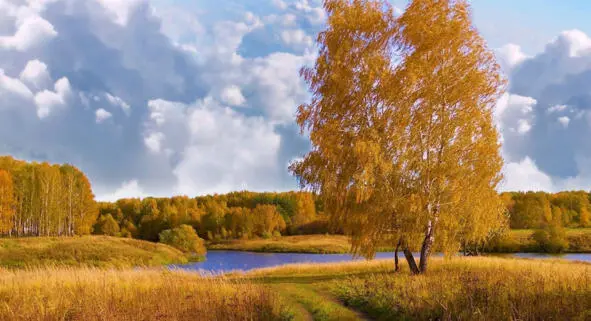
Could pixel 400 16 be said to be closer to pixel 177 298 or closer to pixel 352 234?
pixel 352 234

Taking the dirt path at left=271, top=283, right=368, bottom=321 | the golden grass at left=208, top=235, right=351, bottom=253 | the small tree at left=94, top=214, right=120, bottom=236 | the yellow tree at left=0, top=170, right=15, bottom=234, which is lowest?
the golden grass at left=208, top=235, right=351, bottom=253

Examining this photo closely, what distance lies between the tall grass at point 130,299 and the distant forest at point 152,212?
41.1 metres

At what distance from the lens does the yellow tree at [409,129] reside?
2062cm

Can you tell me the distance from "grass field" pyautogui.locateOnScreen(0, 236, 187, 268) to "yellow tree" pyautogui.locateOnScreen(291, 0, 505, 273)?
35.5 metres

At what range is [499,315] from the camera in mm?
9859

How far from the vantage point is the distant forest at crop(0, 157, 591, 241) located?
7350 cm

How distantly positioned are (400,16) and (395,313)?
46.8 ft

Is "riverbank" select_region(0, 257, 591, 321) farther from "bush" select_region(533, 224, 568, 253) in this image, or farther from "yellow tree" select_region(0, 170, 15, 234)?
"bush" select_region(533, 224, 568, 253)

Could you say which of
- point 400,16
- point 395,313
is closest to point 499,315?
point 395,313

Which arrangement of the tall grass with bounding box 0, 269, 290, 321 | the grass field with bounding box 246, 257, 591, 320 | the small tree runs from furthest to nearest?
the small tree, the tall grass with bounding box 0, 269, 290, 321, the grass field with bounding box 246, 257, 591, 320

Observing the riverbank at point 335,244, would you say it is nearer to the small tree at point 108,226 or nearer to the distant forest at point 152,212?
the distant forest at point 152,212

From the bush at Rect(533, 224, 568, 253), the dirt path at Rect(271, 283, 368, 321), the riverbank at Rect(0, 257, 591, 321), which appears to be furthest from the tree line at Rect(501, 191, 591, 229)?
the riverbank at Rect(0, 257, 591, 321)

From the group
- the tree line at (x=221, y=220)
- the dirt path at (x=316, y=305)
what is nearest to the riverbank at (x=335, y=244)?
the tree line at (x=221, y=220)

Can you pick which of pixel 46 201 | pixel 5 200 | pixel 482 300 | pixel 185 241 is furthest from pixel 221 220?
pixel 482 300
